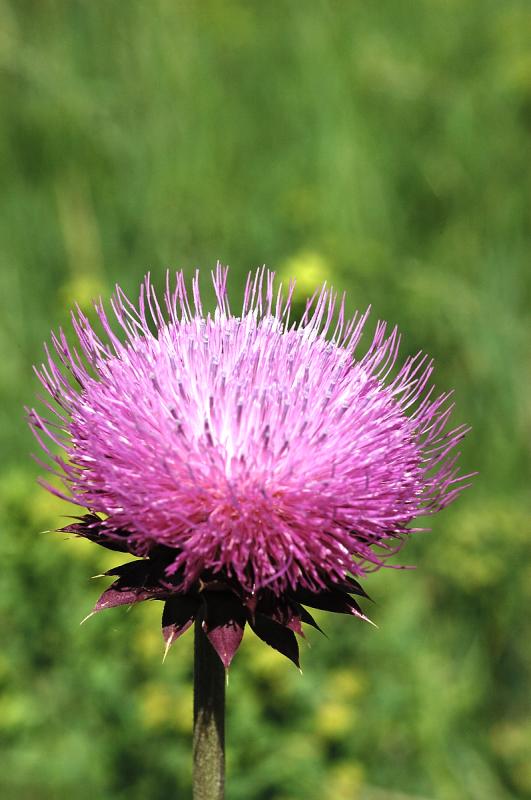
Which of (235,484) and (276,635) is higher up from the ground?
(235,484)

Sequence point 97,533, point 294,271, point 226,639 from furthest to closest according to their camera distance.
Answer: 1. point 294,271
2. point 97,533
3. point 226,639

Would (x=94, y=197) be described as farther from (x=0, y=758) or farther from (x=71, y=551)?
(x=0, y=758)

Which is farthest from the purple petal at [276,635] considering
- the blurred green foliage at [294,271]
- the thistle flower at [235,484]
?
the blurred green foliage at [294,271]

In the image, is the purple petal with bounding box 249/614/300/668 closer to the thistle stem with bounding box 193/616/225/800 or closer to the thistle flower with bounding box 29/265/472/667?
the thistle flower with bounding box 29/265/472/667

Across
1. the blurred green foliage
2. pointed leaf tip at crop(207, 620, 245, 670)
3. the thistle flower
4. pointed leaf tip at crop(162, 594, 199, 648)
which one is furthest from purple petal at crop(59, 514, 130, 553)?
the blurred green foliage

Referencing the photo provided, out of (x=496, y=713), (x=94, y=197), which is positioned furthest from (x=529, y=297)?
Answer: (x=94, y=197)

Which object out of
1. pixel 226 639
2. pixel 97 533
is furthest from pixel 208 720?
pixel 97 533

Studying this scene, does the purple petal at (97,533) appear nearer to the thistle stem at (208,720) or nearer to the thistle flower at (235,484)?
the thistle flower at (235,484)

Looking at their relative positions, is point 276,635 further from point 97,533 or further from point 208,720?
point 97,533
